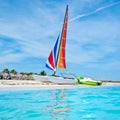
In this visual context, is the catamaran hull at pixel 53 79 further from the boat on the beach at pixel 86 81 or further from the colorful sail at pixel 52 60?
the boat on the beach at pixel 86 81

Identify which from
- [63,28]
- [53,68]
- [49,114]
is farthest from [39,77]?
[49,114]

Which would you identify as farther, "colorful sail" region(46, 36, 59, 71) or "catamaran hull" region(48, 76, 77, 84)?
"colorful sail" region(46, 36, 59, 71)

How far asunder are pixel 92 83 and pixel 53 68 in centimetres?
1036

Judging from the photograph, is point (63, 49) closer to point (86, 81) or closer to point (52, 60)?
point (52, 60)

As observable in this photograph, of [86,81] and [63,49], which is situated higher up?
[63,49]

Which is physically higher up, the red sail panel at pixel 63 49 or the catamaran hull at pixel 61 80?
the red sail panel at pixel 63 49

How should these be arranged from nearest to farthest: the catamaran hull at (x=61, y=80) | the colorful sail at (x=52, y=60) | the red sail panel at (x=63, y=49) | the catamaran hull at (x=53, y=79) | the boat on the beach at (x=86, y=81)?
1. the catamaran hull at (x=53, y=79)
2. the catamaran hull at (x=61, y=80)
3. the colorful sail at (x=52, y=60)
4. the red sail panel at (x=63, y=49)
5. the boat on the beach at (x=86, y=81)

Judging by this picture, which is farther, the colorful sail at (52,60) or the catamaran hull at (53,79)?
the colorful sail at (52,60)

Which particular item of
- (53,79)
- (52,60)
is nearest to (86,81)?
(53,79)

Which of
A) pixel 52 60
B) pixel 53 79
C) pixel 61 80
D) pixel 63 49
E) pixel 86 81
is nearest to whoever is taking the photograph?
pixel 53 79

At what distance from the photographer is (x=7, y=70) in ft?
208

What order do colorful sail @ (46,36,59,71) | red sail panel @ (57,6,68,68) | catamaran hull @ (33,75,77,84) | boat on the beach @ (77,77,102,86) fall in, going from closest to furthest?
catamaran hull @ (33,75,77,84) → colorful sail @ (46,36,59,71) → red sail panel @ (57,6,68,68) → boat on the beach @ (77,77,102,86)

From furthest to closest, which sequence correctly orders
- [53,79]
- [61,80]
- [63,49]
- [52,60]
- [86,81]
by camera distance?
[86,81] < [63,49] < [61,80] < [52,60] < [53,79]

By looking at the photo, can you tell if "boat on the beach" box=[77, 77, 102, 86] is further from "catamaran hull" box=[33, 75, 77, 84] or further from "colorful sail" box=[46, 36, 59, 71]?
"colorful sail" box=[46, 36, 59, 71]
